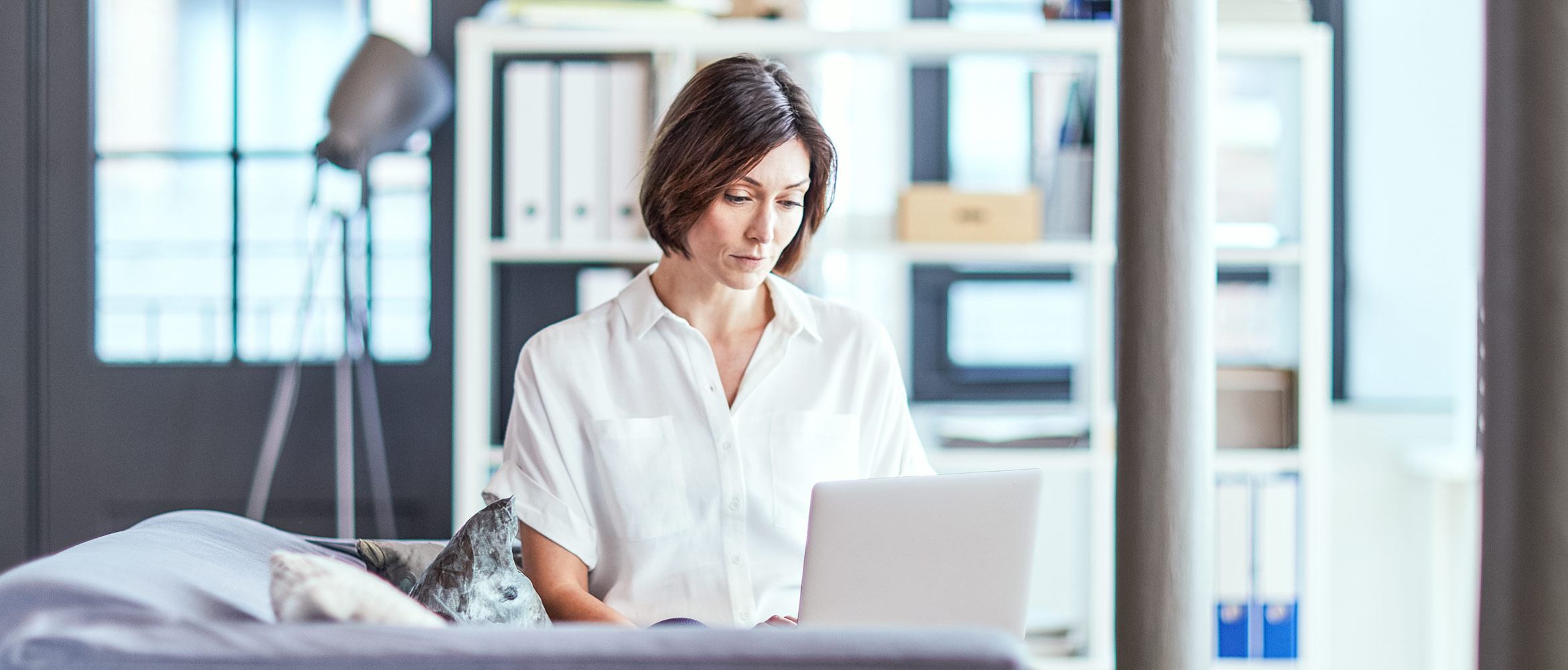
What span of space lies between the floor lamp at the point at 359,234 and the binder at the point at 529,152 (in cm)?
25

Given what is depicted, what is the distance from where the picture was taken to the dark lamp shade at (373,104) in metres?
2.46

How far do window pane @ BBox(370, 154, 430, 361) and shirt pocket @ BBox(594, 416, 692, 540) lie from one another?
1.43 meters

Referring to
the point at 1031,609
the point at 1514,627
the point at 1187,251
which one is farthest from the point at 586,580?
the point at 1031,609

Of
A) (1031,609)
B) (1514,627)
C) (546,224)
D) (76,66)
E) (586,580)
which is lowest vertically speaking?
(1031,609)

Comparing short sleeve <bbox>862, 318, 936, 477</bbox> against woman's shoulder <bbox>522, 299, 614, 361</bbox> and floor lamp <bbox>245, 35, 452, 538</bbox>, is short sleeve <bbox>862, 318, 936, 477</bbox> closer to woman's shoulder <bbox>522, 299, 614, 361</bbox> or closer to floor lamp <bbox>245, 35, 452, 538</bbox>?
woman's shoulder <bbox>522, 299, 614, 361</bbox>

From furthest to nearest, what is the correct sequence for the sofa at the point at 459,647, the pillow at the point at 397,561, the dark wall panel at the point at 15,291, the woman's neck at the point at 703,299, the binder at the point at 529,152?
the dark wall panel at the point at 15,291
the binder at the point at 529,152
the woman's neck at the point at 703,299
the pillow at the point at 397,561
the sofa at the point at 459,647

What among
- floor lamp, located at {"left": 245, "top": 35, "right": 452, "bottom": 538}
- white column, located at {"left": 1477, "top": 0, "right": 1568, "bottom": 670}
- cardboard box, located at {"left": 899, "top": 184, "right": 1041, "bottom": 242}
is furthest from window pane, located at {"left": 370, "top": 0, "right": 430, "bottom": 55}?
white column, located at {"left": 1477, "top": 0, "right": 1568, "bottom": 670}

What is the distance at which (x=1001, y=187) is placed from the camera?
272cm

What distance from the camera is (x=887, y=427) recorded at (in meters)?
1.69

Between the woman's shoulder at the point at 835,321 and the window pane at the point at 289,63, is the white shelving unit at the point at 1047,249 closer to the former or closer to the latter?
the window pane at the point at 289,63

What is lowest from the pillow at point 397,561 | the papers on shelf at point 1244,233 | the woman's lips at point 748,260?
the pillow at point 397,561

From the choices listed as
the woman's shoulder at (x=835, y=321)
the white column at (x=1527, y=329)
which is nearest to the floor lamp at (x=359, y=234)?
the woman's shoulder at (x=835, y=321)

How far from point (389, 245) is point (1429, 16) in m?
2.57

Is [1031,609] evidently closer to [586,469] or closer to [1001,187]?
[1001,187]
